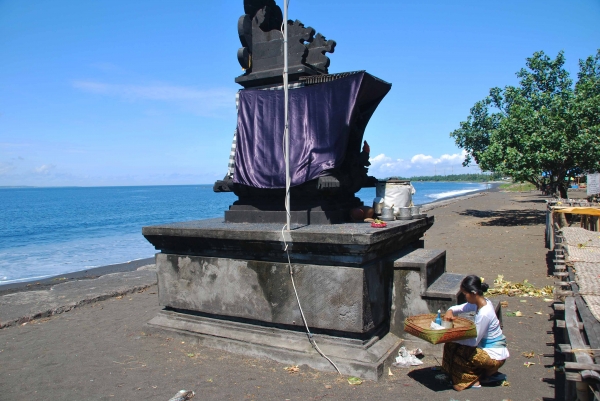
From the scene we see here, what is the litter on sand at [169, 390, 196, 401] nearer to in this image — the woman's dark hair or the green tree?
the woman's dark hair

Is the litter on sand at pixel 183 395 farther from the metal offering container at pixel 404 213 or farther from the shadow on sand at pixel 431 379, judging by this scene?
the metal offering container at pixel 404 213

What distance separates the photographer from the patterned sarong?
4246 millimetres

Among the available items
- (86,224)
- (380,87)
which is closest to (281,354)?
(380,87)

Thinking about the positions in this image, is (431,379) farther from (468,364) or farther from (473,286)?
(473,286)

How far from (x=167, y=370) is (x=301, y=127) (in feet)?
10.9

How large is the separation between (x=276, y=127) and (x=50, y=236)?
102 feet

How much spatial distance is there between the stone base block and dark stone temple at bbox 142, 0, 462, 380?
14 mm

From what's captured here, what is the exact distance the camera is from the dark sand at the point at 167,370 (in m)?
4.29

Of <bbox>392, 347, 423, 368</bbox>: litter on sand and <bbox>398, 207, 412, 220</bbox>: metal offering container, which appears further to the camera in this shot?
<bbox>398, 207, 412, 220</bbox>: metal offering container

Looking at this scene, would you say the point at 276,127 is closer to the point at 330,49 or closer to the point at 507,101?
the point at 330,49

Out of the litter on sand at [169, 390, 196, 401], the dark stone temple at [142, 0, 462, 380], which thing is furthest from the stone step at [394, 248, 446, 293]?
the litter on sand at [169, 390, 196, 401]

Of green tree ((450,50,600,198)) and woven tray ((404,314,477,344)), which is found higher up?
green tree ((450,50,600,198))

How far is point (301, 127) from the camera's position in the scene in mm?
5992

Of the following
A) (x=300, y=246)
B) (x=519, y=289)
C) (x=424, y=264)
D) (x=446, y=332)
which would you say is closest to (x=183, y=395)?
(x=300, y=246)
